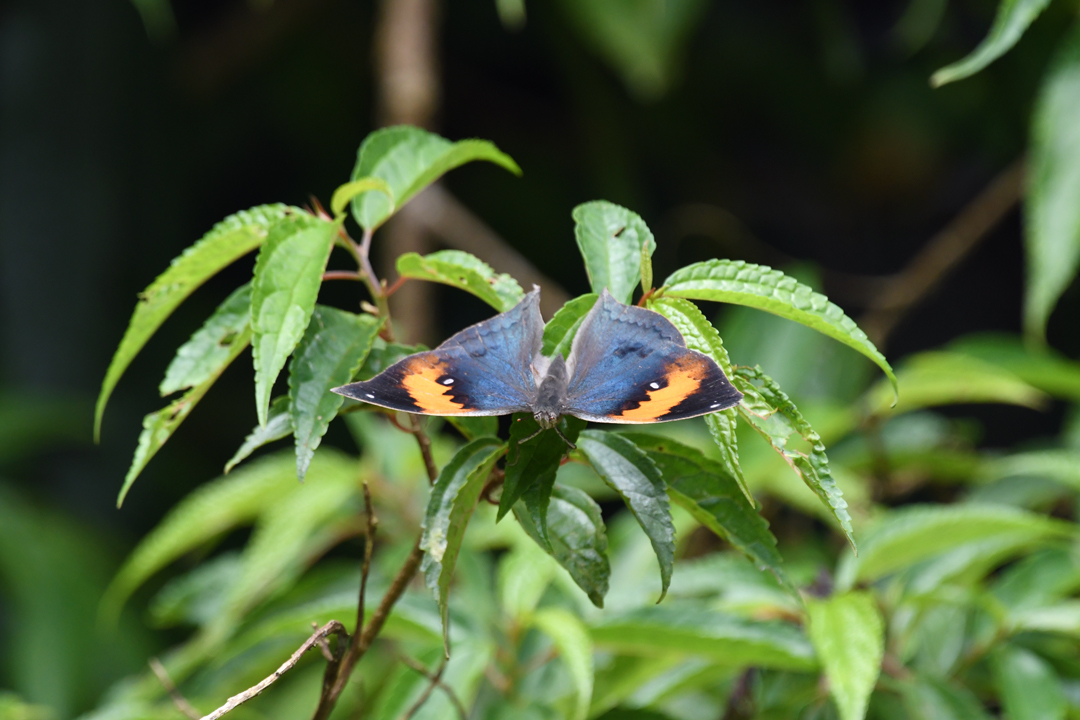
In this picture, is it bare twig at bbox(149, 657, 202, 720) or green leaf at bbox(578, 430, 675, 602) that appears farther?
bare twig at bbox(149, 657, 202, 720)

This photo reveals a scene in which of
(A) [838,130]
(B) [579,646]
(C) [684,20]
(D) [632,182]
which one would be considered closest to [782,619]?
(B) [579,646]

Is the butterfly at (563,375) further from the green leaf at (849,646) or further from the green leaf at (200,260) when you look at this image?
the green leaf at (849,646)

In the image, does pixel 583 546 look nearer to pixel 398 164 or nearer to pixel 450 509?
pixel 450 509

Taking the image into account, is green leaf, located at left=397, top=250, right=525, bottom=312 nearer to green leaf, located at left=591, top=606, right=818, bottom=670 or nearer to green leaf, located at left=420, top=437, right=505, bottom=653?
green leaf, located at left=420, top=437, right=505, bottom=653

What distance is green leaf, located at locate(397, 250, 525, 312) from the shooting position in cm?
48

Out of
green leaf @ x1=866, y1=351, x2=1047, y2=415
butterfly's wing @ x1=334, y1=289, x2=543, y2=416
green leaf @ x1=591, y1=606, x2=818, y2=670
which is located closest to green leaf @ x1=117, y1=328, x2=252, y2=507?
butterfly's wing @ x1=334, y1=289, x2=543, y2=416

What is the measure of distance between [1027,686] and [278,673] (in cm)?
58

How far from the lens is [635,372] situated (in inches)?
17.1

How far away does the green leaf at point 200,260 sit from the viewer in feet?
1.62

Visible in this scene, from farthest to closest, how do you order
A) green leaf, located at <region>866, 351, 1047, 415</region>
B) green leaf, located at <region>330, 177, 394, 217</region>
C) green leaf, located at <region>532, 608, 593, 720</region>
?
green leaf, located at <region>866, 351, 1047, 415</region> < green leaf, located at <region>532, 608, 593, 720</region> < green leaf, located at <region>330, 177, 394, 217</region>

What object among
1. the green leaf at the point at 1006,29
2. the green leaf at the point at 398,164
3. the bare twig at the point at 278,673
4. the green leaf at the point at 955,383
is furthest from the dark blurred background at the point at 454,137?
the bare twig at the point at 278,673

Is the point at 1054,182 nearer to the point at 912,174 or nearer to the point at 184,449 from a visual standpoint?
the point at 912,174

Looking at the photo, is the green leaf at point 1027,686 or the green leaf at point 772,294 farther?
the green leaf at point 1027,686

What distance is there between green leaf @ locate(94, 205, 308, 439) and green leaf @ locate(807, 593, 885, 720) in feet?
1.46
